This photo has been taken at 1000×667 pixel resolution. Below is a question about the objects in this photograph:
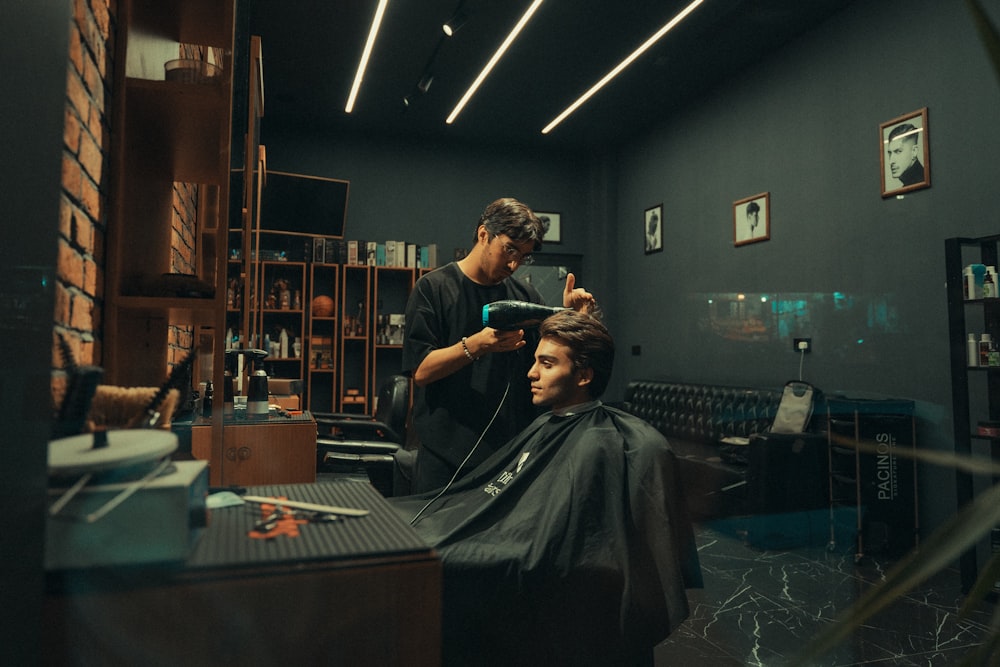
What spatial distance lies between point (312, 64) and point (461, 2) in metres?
1.73

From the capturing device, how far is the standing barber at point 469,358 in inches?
69.0

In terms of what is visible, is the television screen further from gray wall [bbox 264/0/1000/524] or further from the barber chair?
the barber chair

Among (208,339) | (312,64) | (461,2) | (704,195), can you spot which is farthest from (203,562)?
(704,195)

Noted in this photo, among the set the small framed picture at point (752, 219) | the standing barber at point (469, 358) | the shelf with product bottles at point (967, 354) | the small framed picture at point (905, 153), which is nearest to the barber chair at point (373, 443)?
the standing barber at point (469, 358)

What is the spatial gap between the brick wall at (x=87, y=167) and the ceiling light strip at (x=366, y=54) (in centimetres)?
325

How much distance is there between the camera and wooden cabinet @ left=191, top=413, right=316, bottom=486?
7.80 ft

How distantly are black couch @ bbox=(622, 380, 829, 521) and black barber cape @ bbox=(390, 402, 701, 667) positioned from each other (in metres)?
2.36

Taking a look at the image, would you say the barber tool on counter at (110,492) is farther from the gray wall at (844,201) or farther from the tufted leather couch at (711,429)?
the gray wall at (844,201)

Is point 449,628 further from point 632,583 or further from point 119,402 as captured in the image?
point 119,402

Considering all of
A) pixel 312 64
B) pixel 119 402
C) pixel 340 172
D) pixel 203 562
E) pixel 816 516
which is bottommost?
pixel 816 516

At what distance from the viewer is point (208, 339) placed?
5.96ft

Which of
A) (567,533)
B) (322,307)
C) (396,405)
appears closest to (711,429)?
(396,405)

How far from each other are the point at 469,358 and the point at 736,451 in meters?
3.00

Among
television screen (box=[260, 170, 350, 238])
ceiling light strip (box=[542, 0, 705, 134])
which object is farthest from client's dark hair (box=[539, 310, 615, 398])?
television screen (box=[260, 170, 350, 238])
